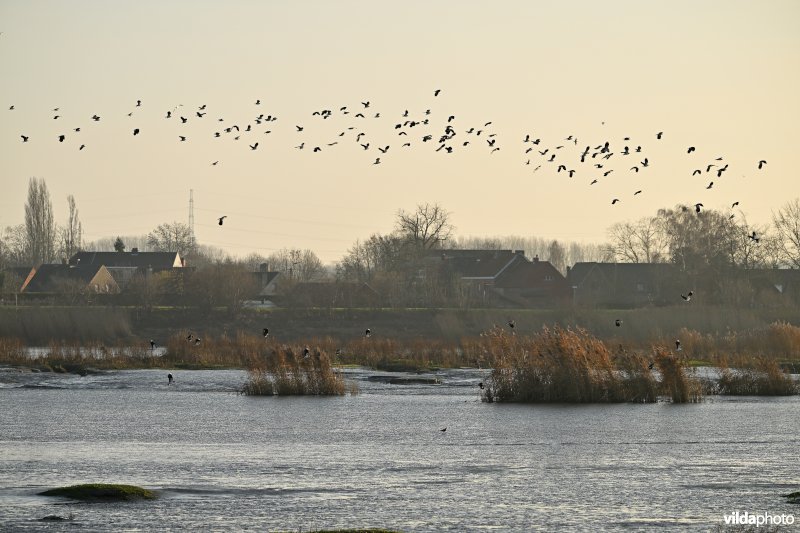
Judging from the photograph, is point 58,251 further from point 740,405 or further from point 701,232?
point 740,405

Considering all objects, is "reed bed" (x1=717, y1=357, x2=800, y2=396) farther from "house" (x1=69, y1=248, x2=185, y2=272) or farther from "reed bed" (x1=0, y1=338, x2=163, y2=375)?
"house" (x1=69, y1=248, x2=185, y2=272)

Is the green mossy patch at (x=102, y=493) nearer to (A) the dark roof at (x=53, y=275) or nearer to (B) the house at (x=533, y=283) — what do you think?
(B) the house at (x=533, y=283)

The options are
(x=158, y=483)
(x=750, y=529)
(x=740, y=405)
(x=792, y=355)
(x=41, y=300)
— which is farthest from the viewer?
(x=41, y=300)

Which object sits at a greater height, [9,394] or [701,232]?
[701,232]

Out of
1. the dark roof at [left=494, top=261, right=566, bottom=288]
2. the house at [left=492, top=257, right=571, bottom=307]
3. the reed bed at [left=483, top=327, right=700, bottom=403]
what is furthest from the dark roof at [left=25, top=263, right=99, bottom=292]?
the reed bed at [left=483, top=327, right=700, bottom=403]

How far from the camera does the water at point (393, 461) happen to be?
25.5 m

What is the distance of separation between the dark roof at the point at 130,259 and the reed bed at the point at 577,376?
10973cm

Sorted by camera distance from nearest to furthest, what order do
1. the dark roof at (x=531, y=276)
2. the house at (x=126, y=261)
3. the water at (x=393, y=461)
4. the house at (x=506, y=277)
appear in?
the water at (x=393, y=461) < the house at (x=506, y=277) < the dark roof at (x=531, y=276) < the house at (x=126, y=261)

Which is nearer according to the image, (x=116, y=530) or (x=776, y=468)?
(x=116, y=530)

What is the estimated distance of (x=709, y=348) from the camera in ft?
217

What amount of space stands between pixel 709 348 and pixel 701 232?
46221mm

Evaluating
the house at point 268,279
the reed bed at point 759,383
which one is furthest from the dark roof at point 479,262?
the reed bed at point 759,383

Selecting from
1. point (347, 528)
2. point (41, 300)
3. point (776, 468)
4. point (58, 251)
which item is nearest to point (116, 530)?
point (347, 528)

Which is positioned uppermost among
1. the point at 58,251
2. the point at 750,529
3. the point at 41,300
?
the point at 58,251
